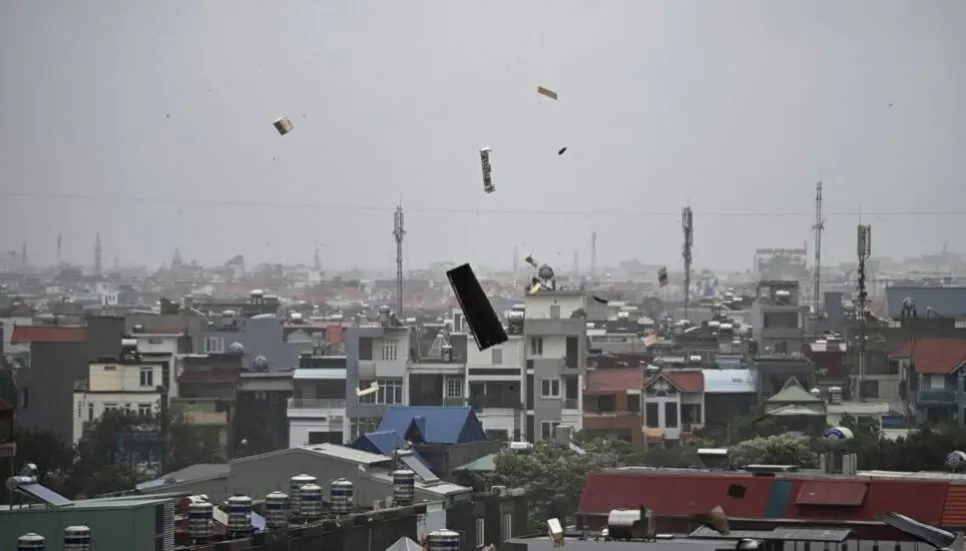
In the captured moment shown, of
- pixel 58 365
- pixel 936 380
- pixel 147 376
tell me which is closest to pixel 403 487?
pixel 936 380

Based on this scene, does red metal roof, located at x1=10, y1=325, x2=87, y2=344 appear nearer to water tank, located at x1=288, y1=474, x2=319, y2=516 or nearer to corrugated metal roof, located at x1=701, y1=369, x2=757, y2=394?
corrugated metal roof, located at x1=701, y1=369, x2=757, y2=394

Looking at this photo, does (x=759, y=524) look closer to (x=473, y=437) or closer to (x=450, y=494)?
(x=450, y=494)

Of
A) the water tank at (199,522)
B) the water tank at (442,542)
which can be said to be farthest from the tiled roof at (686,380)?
the water tank at (442,542)

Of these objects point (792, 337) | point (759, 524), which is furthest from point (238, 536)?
point (792, 337)

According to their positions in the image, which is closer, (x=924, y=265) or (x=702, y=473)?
(x=702, y=473)

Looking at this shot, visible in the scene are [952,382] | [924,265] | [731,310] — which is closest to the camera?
[952,382]

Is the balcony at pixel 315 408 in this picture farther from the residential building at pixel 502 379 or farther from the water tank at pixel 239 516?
the water tank at pixel 239 516
